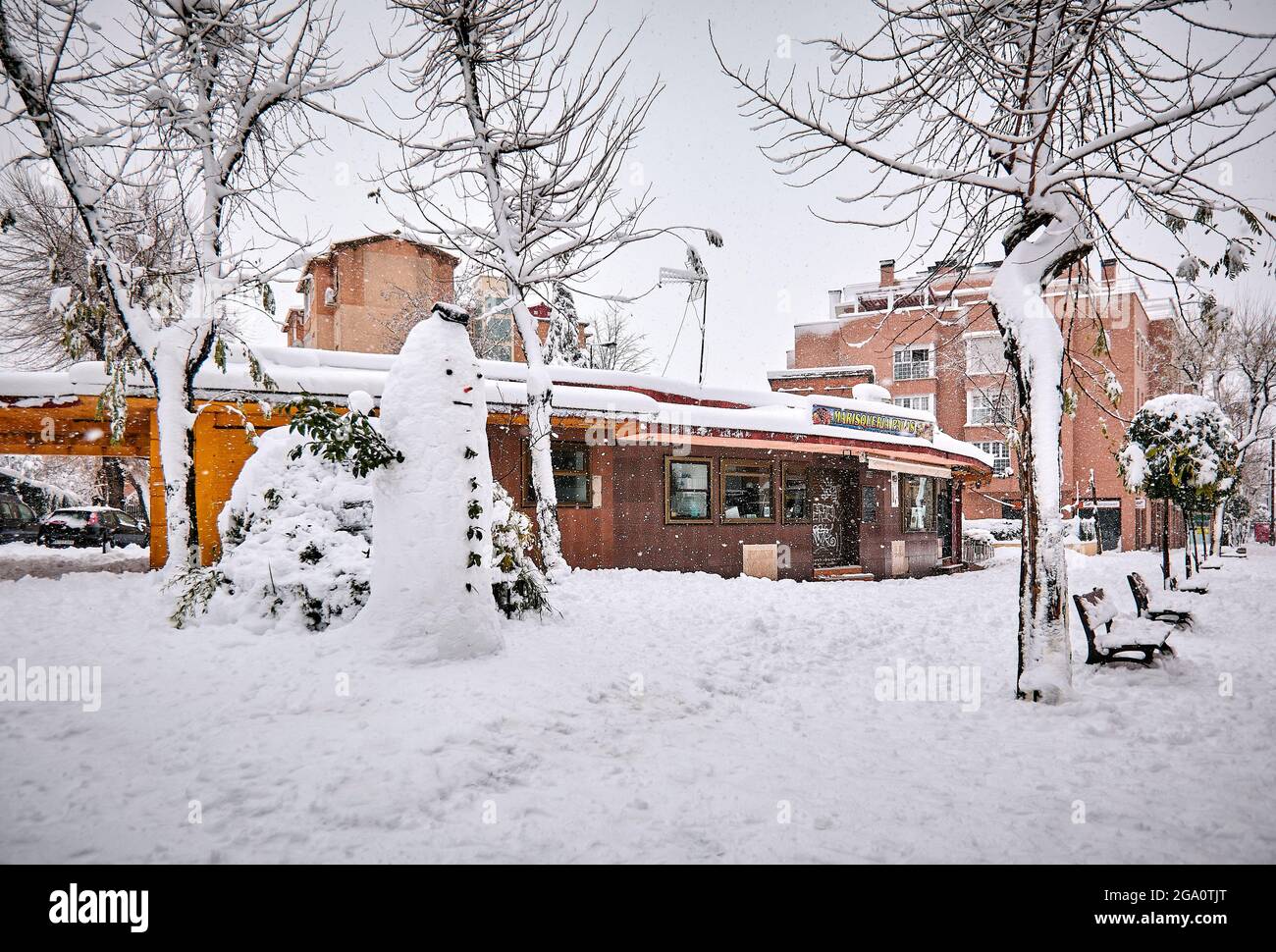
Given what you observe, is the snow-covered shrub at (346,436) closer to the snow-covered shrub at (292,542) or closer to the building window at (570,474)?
the snow-covered shrub at (292,542)

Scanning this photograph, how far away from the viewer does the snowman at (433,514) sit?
18.1 feet

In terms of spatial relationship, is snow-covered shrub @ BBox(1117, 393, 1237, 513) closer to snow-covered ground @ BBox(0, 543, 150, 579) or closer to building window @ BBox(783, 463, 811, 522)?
building window @ BBox(783, 463, 811, 522)

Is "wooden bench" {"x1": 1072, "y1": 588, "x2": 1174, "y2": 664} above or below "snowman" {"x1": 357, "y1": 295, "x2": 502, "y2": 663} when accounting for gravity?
below

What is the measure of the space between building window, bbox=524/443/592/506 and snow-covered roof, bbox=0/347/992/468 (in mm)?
1255

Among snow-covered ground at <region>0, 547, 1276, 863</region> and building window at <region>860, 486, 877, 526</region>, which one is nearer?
snow-covered ground at <region>0, 547, 1276, 863</region>

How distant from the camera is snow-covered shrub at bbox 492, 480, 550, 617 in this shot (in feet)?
23.6

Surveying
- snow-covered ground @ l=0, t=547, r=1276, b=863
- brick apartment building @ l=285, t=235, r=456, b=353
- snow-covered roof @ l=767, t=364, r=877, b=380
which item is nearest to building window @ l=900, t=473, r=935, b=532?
snow-covered roof @ l=767, t=364, r=877, b=380

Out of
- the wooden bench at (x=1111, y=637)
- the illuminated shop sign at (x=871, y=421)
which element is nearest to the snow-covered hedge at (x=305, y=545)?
the wooden bench at (x=1111, y=637)

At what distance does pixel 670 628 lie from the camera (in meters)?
8.03

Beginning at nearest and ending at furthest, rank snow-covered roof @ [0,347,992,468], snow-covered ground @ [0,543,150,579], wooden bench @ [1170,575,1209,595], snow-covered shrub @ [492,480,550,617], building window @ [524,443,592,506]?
snow-covered shrub @ [492,480,550,617]
snow-covered roof @ [0,347,992,468]
snow-covered ground @ [0,543,150,579]
wooden bench @ [1170,575,1209,595]
building window @ [524,443,592,506]

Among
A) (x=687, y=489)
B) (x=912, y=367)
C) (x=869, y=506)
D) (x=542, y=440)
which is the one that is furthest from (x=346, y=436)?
(x=912, y=367)

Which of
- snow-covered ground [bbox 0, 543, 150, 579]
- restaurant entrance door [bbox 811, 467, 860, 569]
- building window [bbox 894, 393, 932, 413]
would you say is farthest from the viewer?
building window [bbox 894, 393, 932, 413]

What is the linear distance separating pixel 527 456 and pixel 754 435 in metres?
4.65

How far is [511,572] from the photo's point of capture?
7.30 meters
